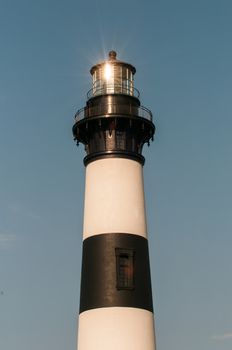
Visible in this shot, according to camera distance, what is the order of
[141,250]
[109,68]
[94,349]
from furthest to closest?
[109,68], [141,250], [94,349]

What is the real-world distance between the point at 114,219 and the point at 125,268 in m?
2.06

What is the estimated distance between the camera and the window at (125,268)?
27953 millimetres

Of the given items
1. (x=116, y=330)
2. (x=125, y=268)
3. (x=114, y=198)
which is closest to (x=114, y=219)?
(x=114, y=198)

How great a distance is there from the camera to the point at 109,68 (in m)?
31.3

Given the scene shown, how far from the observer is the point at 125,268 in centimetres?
2841

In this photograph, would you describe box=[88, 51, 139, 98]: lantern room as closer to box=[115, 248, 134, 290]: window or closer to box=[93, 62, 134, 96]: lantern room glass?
box=[93, 62, 134, 96]: lantern room glass

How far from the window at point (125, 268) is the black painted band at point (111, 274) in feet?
0.27

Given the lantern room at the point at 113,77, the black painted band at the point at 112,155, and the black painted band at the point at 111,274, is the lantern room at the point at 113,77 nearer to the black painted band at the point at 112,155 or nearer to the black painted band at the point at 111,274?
the black painted band at the point at 112,155

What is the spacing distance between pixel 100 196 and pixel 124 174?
55.1 inches

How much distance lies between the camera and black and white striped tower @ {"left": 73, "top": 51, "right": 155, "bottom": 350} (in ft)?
89.8

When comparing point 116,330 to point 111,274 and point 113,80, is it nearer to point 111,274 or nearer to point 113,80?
point 111,274

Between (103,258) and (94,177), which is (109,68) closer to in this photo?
(94,177)

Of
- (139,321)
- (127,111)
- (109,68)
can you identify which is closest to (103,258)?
(139,321)

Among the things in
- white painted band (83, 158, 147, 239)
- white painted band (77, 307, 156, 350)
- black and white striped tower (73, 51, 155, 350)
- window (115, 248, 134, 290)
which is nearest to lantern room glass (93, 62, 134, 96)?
black and white striped tower (73, 51, 155, 350)
